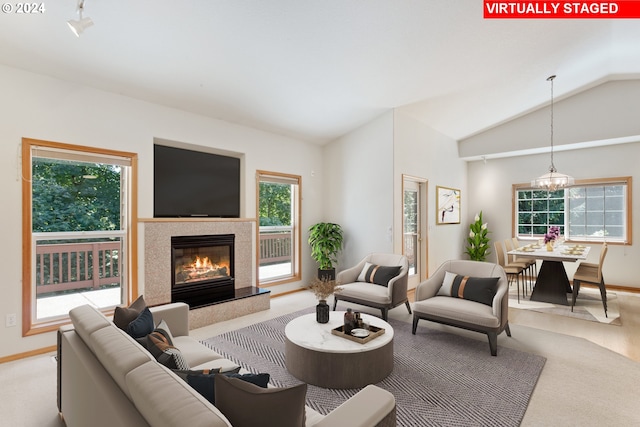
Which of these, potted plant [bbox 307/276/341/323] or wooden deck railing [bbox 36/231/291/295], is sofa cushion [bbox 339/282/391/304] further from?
wooden deck railing [bbox 36/231/291/295]

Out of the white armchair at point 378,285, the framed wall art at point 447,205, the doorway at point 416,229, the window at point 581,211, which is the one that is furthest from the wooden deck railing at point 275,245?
the window at point 581,211

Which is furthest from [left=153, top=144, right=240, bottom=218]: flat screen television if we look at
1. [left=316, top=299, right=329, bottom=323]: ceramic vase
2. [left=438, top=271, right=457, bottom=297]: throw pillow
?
[left=438, top=271, right=457, bottom=297]: throw pillow

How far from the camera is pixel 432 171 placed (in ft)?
20.2

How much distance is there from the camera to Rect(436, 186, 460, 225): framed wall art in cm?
638

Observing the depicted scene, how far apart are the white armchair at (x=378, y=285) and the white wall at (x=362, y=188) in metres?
0.63

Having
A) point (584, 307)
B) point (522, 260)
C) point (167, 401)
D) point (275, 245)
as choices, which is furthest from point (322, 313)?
point (522, 260)

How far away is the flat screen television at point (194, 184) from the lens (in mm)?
4098

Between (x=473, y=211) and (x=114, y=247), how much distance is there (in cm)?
730

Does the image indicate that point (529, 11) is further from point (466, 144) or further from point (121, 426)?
point (121, 426)

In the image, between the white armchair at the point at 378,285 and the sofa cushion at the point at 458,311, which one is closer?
the sofa cushion at the point at 458,311

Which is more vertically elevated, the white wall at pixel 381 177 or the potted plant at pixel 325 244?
the white wall at pixel 381 177

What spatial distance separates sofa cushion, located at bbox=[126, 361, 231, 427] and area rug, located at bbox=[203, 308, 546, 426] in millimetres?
1427

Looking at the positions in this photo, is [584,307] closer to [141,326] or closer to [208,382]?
[208,382]

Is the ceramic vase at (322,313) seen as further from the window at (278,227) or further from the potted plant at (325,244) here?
the potted plant at (325,244)
